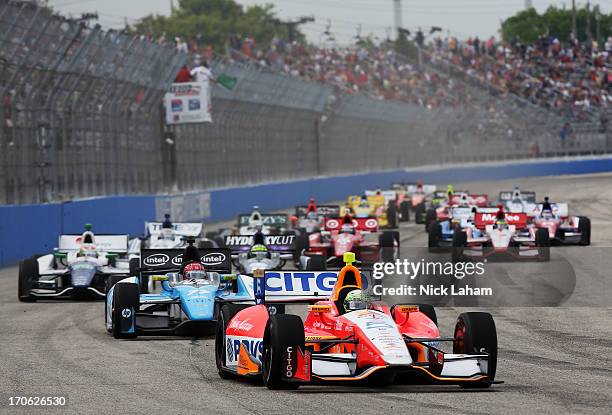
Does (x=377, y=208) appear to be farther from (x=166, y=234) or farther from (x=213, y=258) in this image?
(x=213, y=258)

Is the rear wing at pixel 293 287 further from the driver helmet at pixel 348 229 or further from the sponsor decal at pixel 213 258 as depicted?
the driver helmet at pixel 348 229

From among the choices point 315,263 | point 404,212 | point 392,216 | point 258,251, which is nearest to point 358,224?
point 258,251

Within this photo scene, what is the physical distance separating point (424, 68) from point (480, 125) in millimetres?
11021

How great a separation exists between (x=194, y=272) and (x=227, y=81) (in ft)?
77.4

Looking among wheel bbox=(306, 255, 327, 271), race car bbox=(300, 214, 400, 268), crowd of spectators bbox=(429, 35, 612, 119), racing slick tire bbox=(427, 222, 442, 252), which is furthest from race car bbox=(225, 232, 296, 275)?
crowd of spectators bbox=(429, 35, 612, 119)

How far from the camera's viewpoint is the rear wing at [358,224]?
25891 millimetres

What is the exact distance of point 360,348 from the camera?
1012cm

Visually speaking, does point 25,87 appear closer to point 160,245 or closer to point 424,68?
point 160,245

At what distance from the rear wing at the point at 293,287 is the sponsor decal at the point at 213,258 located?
3.46m

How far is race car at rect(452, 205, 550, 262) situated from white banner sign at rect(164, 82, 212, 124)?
37.7 ft

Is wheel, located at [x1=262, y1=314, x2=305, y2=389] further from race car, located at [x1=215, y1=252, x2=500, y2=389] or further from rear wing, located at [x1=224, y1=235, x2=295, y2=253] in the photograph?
rear wing, located at [x1=224, y1=235, x2=295, y2=253]

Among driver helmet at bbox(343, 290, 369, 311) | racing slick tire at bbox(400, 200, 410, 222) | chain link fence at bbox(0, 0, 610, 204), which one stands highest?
chain link fence at bbox(0, 0, 610, 204)

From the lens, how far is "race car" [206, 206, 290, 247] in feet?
83.0

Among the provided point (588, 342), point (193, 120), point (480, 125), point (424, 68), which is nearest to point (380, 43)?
point (424, 68)
